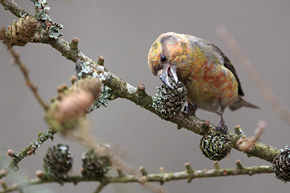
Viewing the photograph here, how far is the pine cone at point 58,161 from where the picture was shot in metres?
1.55

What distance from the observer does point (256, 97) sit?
16.6 feet

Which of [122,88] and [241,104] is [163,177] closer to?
[122,88]

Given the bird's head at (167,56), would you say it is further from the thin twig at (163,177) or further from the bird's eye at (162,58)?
the thin twig at (163,177)

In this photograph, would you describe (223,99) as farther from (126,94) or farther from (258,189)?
(258,189)

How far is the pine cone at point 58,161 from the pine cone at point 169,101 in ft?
2.00

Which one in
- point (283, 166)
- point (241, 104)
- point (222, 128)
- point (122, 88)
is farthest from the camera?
point (241, 104)

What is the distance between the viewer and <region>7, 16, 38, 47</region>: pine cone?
1443 millimetres

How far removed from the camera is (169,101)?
1.99 m

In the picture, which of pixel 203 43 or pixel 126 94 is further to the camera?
pixel 203 43

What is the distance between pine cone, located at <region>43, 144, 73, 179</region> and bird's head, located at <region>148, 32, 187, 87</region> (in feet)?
4.11

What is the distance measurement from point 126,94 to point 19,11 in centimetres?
66

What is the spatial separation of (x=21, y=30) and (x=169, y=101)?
86 cm

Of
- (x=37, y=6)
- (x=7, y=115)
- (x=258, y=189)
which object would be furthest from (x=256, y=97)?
(x=37, y=6)

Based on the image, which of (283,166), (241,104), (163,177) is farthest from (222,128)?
(241,104)
